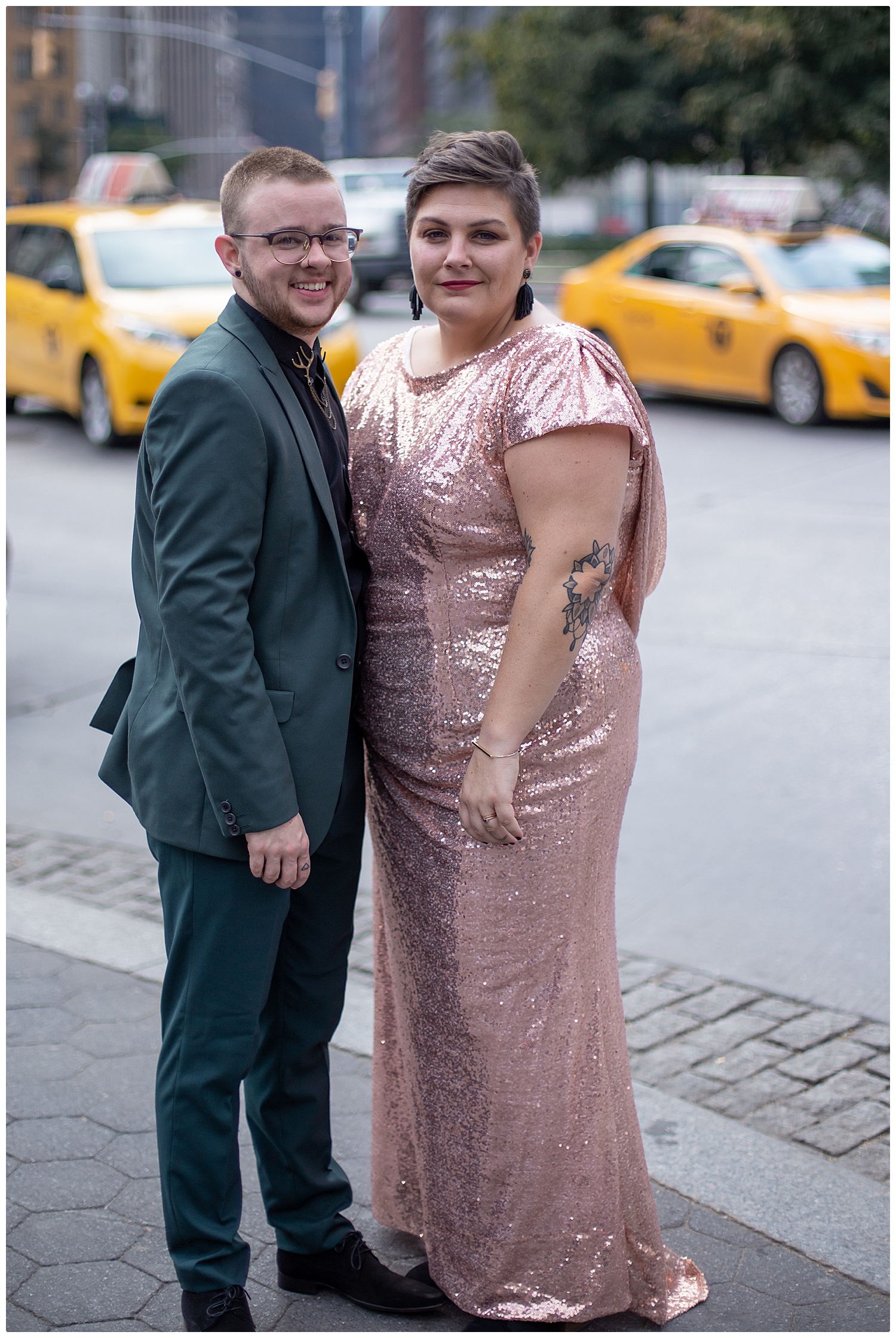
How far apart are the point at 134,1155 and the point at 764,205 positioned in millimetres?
13273

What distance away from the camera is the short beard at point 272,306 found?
2.21 meters

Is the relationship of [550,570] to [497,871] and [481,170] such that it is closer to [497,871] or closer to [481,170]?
[497,871]

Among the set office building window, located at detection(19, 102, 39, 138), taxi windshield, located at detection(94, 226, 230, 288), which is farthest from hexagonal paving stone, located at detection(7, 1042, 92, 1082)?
office building window, located at detection(19, 102, 39, 138)

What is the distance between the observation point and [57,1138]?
304 cm

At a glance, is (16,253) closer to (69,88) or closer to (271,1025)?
(271,1025)

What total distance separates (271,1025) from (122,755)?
57cm

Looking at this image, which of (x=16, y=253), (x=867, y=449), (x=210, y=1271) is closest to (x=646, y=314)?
(x=867, y=449)

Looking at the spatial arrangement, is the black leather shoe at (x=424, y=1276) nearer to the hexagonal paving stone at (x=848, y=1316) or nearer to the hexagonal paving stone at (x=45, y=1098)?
the hexagonal paving stone at (x=848, y=1316)

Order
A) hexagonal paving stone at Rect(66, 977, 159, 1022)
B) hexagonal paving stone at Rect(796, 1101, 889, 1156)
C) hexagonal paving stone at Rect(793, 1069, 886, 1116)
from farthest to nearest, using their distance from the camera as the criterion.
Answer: hexagonal paving stone at Rect(66, 977, 159, 1022)
hexagonal paving stone at Rect(793, 1069, 886, 1116)
hexagonal paving stone at Rect(796, 1101, 889, 1156)

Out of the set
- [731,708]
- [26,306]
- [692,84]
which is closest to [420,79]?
[692,84]

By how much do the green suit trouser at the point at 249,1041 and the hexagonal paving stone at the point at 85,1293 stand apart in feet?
0.79

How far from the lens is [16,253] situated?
1306 cm

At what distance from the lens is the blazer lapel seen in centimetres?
218

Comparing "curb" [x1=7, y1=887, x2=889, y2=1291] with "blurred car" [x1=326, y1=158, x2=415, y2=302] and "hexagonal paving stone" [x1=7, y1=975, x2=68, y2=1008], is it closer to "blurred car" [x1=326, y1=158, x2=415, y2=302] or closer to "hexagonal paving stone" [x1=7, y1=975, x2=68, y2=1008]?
"hexagonal paving stone" [x1=7, y1=975, x2=68, y2=1008]
